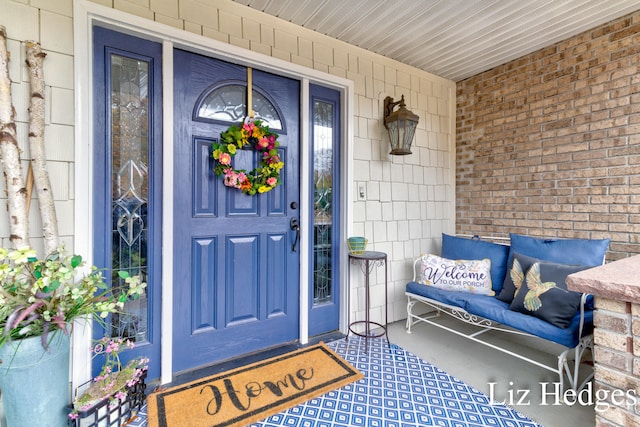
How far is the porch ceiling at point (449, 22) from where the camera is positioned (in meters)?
2.05

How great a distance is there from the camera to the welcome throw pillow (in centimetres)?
239

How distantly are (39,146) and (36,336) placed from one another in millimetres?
900

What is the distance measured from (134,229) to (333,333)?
5.72 feet

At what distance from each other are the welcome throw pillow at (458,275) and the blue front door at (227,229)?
1.14 meters

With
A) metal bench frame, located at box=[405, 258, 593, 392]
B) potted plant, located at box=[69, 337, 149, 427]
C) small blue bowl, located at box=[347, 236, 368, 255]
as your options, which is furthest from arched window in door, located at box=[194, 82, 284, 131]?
metal bench frame, located at box=[405, 258, 593, 392]

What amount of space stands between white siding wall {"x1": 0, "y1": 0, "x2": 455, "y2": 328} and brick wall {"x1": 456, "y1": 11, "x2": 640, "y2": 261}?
0.31 metres

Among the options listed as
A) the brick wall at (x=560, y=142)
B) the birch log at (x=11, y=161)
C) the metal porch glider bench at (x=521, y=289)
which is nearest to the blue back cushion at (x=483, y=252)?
the metal porch glider bench at (x=521, y=289)

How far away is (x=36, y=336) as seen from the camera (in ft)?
4.21

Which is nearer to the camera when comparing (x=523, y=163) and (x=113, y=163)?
(x=113, y=163)

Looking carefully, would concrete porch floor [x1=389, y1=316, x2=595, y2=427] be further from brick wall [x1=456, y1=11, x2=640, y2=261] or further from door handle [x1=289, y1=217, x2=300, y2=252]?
door handle [x1=289, y1=217, x2=300, y2=252]

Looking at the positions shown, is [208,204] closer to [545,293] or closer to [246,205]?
[246,205]

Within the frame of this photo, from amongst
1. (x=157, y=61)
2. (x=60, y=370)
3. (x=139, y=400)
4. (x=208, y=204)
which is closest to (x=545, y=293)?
(x=208, y=204)

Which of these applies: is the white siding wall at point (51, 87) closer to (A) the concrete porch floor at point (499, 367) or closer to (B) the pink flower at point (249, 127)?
(B) the pink flower at point (249, 127)

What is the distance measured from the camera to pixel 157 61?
73.0 inches
